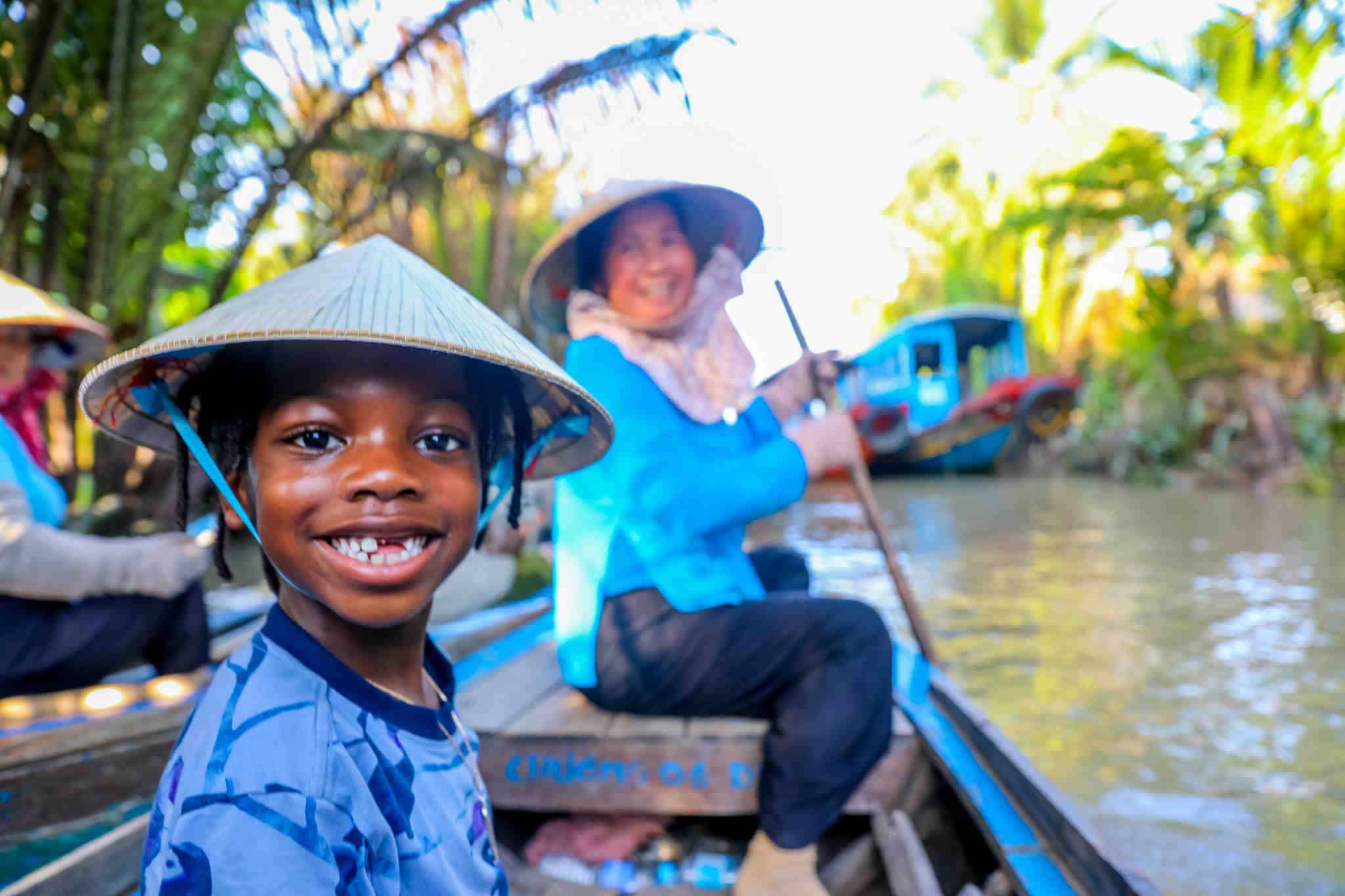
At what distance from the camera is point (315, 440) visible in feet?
2.83

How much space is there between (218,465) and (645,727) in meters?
0.97

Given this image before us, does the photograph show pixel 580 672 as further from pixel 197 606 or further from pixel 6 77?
pixel 6 77

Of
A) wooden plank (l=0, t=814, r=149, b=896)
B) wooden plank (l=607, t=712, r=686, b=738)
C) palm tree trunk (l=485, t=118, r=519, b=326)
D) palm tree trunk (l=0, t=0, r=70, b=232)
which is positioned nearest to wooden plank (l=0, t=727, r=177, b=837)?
wooden plank (l=0, t=814, r=149, b=896)

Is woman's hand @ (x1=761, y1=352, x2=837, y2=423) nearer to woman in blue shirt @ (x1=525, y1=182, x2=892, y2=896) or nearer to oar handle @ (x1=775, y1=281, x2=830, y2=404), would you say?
oar handle @ (x1=775, y1=281, x2=830, y2=404)

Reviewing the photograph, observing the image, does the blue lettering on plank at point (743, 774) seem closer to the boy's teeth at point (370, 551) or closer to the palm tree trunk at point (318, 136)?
the boy's teeth at point (370, 551)

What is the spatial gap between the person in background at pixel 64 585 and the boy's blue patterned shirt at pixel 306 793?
1.21 meters

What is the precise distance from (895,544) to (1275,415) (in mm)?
6194

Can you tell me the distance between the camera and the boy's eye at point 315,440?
86 cm

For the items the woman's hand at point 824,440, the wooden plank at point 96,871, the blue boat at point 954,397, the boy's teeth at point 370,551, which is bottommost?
the blue boat at point 954,397

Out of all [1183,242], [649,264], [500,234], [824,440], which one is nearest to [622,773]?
[824,440]

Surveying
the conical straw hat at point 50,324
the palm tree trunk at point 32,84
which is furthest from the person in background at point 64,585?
the palm tree trunk at point 32,84

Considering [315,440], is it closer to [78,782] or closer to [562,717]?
[562,717]

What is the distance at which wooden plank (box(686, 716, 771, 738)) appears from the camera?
5.32ft

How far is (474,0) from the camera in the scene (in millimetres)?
4023
